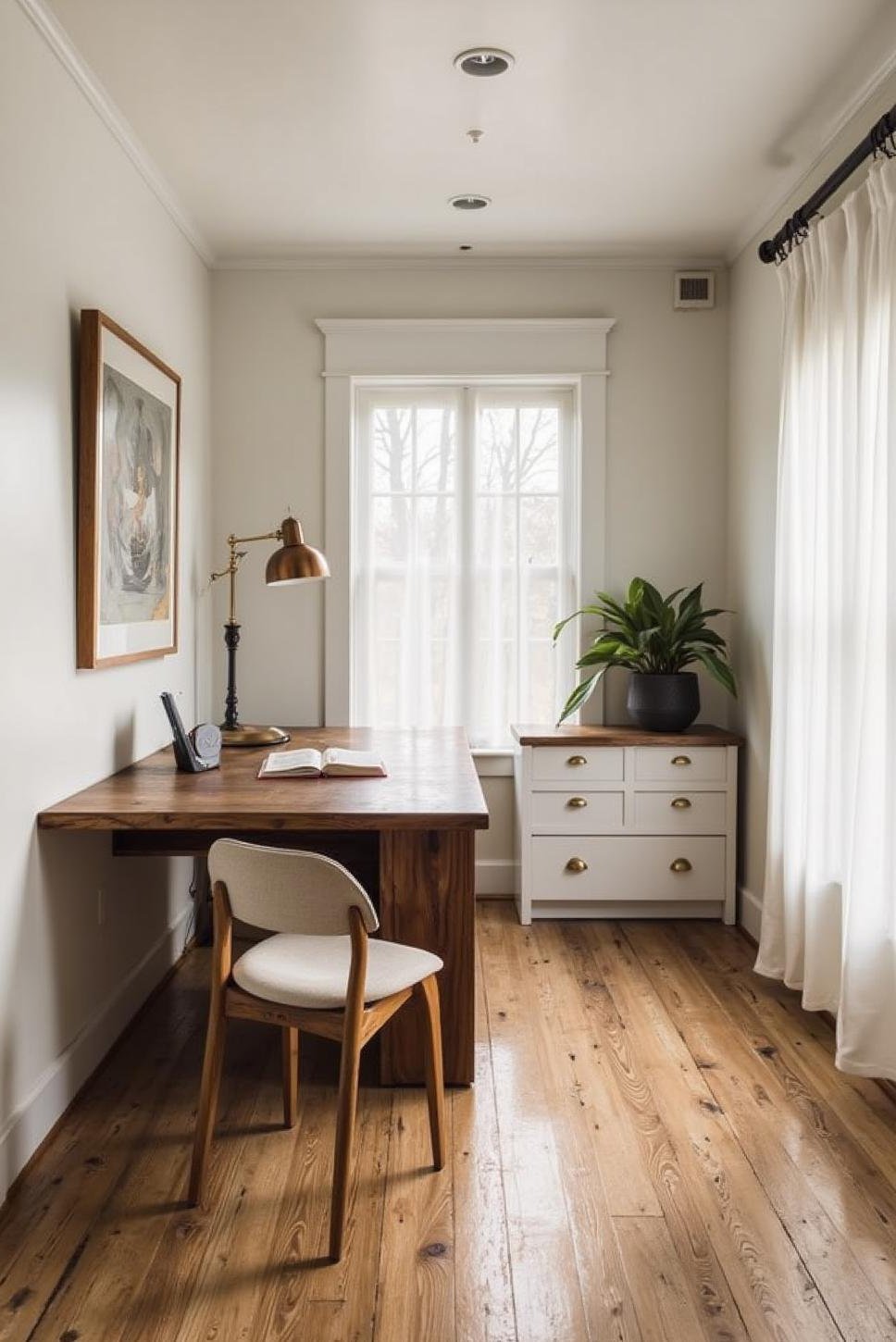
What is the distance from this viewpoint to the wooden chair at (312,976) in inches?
80.4

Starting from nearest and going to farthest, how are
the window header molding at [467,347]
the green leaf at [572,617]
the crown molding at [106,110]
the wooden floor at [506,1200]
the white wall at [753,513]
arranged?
the wooden floor at [506,1200], the crown molding at [106,110], the white wall at [753,513], the green leaf at [572,617], the window header molding at [467,347]

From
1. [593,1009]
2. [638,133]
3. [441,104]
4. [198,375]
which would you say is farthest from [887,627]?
[198,375]

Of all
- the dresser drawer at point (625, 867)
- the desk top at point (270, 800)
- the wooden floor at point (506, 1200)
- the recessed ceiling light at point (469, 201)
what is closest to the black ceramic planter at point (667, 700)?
the dresser drawer at point (625, 867)

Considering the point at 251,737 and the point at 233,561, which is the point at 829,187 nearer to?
the point at 233,561

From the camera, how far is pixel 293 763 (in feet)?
10.4

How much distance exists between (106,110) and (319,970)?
2.42 metres

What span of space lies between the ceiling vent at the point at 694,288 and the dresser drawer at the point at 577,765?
1.88 metres

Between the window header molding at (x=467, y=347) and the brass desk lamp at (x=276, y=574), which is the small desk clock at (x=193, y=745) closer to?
the brass desk lamp at (x=276, y=574)

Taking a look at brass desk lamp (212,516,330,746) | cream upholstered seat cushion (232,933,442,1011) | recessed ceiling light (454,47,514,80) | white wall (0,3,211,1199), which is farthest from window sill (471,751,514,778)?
recessed ceiling light (454,47,514,80)

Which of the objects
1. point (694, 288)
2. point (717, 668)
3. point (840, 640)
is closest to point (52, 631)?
point (840, 640)

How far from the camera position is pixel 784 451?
3418mm

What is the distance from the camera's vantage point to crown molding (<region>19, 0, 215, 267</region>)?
2.51 meters

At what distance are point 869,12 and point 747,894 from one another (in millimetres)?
2902

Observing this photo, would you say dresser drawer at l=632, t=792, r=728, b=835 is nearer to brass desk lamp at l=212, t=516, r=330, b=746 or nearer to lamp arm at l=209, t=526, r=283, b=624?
brass desk lamp at l=212, t=516, r=330, b=746
